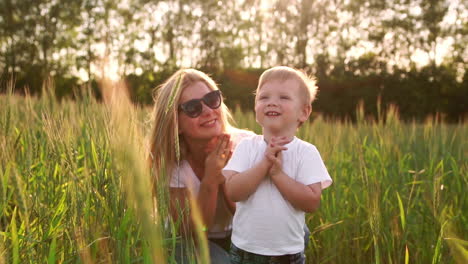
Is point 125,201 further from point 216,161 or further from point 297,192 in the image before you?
point 216,161

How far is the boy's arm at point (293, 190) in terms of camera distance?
58.4 inches

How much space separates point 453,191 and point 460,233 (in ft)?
1.41

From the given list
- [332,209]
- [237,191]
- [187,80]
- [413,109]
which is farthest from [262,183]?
[413,109]

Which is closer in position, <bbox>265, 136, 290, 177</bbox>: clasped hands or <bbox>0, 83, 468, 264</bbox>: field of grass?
<bbox>0, 83, 468, 264</bbox>: field of grass

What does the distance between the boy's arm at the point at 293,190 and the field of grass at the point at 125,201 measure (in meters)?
0.20

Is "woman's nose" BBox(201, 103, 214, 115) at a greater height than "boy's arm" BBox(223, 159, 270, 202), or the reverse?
"woman's nose" BBox(201, 103, 214, 115)

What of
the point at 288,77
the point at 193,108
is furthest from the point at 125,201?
the point at 193,108

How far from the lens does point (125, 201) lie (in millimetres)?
1080

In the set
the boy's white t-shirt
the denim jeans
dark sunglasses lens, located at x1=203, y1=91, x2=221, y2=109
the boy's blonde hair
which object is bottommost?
the denim jeans

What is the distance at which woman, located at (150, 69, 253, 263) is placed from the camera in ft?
6.54

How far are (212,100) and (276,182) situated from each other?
74cm

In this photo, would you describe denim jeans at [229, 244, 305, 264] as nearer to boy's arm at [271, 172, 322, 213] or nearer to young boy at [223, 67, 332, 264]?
young boy at [223, 67, 332, 264]

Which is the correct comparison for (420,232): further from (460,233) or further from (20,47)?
(20,47)

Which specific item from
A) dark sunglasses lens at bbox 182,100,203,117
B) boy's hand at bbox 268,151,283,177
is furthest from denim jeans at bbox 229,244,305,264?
dark sunglasses lens at bbox 182,100,203,117
